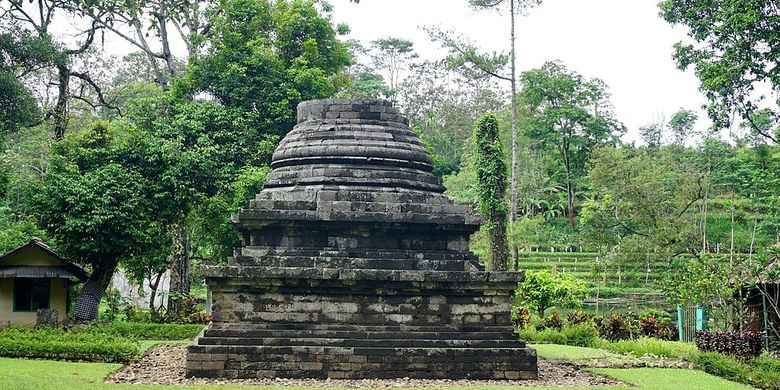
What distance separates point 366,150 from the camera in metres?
14.9

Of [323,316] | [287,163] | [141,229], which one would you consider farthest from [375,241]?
[141,229]

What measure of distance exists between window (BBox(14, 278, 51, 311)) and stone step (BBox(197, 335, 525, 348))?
31.3ft

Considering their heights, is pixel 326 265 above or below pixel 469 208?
below

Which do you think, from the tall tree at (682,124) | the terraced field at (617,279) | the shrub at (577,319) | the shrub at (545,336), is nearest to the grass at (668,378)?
the shrub at (545,336)

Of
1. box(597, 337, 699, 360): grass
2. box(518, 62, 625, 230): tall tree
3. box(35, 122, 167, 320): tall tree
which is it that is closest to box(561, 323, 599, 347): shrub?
box(597, 337, 699, 360): grass

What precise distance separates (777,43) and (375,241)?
43.0 ft

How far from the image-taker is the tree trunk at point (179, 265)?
86.0 ft

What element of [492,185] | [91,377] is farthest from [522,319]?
[91,377]

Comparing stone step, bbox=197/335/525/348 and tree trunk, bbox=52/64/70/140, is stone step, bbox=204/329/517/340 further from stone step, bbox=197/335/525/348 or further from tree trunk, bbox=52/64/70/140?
tree trunk, bbox=52/64/70/140

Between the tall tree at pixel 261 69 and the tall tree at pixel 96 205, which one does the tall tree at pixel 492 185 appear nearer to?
the tall tree at pixel 261 69

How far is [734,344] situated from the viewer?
51.2ft

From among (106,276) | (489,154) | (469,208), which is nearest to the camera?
(469,208)

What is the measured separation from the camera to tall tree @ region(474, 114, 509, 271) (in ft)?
93.8

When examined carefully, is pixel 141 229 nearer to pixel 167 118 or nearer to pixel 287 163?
pixel 167 118
